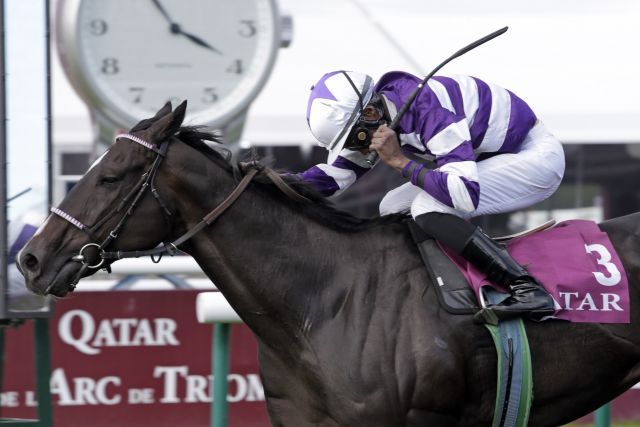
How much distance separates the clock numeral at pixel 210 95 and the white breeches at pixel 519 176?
333cm

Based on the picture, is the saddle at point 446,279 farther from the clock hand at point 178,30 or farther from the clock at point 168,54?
the clock hand at point 178,30

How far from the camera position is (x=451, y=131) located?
458 centimetres

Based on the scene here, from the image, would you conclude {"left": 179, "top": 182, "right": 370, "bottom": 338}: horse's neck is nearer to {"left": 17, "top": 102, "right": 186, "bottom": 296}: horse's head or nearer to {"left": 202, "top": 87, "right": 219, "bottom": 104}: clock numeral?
{"left": 17, "top": 102, "right": 186, "bottom": 296}: horse's head

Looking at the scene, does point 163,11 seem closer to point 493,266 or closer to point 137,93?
point 137,93

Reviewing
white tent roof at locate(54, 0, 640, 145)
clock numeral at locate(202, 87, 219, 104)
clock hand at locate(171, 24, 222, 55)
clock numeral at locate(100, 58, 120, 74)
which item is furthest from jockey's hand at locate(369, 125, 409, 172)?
white tent roof at locate(54, 0, 640, 145)

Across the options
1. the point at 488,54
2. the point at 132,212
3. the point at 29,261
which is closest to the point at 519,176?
the point at 132,212

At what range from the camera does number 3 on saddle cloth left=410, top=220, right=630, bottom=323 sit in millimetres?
4645

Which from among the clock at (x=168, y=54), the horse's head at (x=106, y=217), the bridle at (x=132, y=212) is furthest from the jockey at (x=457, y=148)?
the clock at (x=168, y=54)

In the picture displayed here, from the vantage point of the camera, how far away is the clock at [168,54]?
7.89 m

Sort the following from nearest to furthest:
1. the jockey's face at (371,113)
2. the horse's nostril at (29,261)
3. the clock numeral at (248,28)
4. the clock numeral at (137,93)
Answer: the horse's nostril at (29,261) < the jockey's face at (371,113) < the clock numeral at (137,93) < the clock numeral at (248,28)

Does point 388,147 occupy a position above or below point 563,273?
above

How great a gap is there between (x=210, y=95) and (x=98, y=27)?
0.84m

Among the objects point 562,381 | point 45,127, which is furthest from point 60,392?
point 562,381

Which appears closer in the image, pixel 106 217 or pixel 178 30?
pixel 106 217
